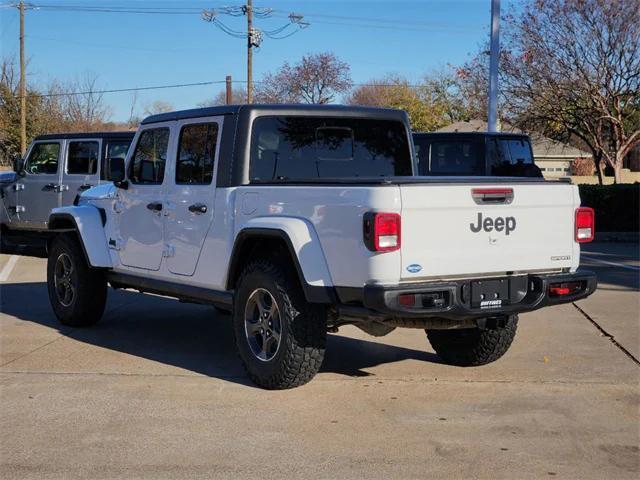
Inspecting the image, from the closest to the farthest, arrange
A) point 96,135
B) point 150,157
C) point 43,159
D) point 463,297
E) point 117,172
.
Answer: point 463,297 → point 150,157 → point 117,172 → point 96,135 → point 43,159

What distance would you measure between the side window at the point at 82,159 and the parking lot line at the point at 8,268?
5.73ft

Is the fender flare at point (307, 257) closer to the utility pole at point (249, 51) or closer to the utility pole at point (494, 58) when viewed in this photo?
the utility pole at point (494, 58)

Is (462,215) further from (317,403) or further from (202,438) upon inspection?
(202,438)

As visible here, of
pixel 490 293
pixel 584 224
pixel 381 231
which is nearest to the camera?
pixel 381 231

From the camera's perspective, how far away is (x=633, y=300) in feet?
33.4

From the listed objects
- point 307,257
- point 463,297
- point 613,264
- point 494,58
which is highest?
point 494,58

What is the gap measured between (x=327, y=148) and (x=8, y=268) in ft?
26.5

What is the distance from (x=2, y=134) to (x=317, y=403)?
40437 mm

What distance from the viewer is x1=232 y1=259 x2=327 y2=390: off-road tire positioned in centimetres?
580

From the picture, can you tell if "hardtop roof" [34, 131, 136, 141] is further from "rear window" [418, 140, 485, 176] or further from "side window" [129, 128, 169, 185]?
"side window" [129, 128, 169, 185]

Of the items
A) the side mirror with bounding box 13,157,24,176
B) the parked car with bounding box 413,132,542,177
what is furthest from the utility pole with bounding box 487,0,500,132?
the side mirror with bounding box 13,157,24,176

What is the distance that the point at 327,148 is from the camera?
22.6 ft

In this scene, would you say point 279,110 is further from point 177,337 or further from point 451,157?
point 451,157

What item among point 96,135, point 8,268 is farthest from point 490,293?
point 96,135
